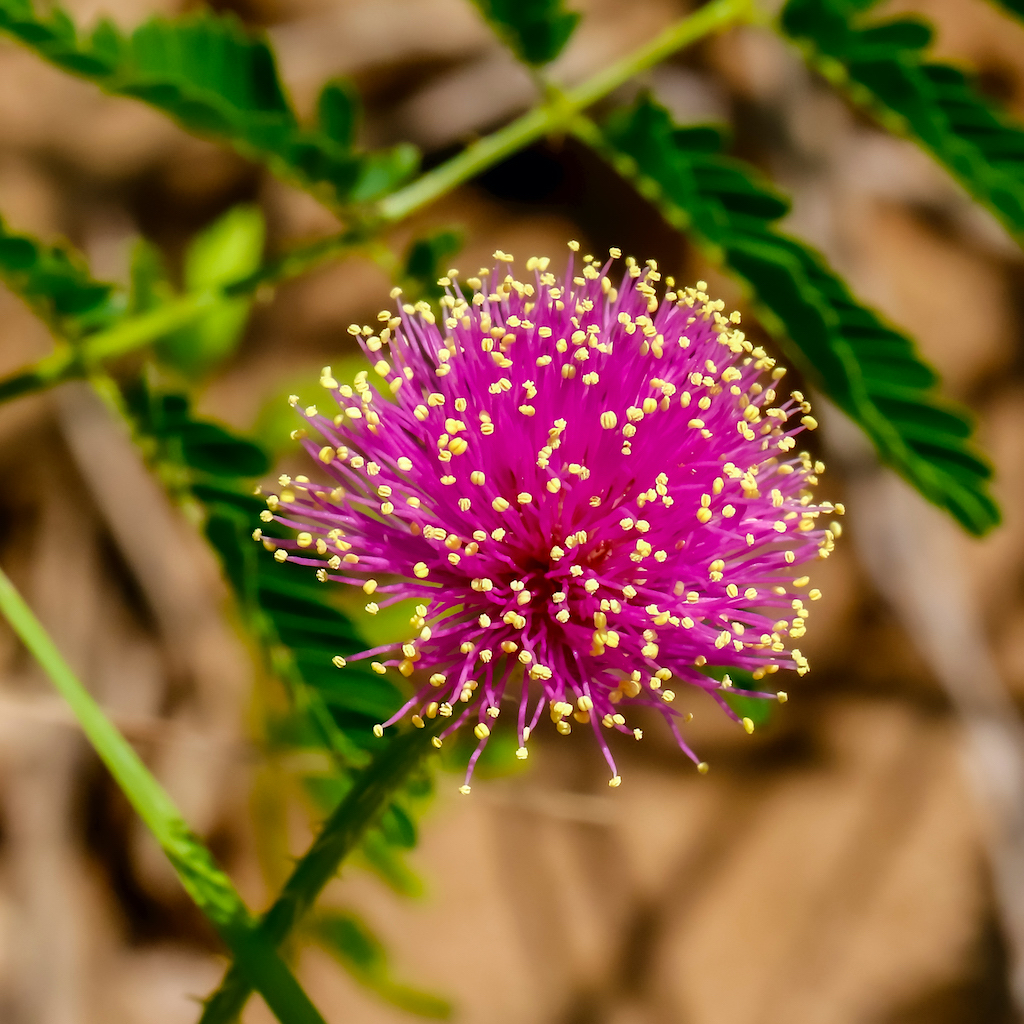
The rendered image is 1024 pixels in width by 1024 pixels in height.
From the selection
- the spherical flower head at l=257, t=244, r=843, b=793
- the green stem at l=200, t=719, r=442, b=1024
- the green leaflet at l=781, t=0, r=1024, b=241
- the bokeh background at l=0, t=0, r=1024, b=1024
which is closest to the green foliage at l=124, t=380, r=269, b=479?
the spherical flower head at l=257, t=244, r=843, b=793

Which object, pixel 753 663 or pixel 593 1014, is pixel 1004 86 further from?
pixel 593 1014

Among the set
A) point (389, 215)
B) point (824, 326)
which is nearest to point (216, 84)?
point (389, 215)

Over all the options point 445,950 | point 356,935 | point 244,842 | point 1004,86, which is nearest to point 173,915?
point 244,842

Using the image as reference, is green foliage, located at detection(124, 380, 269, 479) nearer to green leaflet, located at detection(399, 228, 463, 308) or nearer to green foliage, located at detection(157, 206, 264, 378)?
green leaflet, located at detection(399, 228, 463, 308)

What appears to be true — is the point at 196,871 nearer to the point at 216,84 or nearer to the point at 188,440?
the point at 188,440

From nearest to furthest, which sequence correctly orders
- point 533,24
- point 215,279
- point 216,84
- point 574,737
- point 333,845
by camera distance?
point 333,845 < point 216,84 < point 533,24 < point 215,279 < point 574,737

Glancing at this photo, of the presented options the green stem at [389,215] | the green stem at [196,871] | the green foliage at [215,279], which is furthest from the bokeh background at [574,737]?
the green stem at [196,871]
